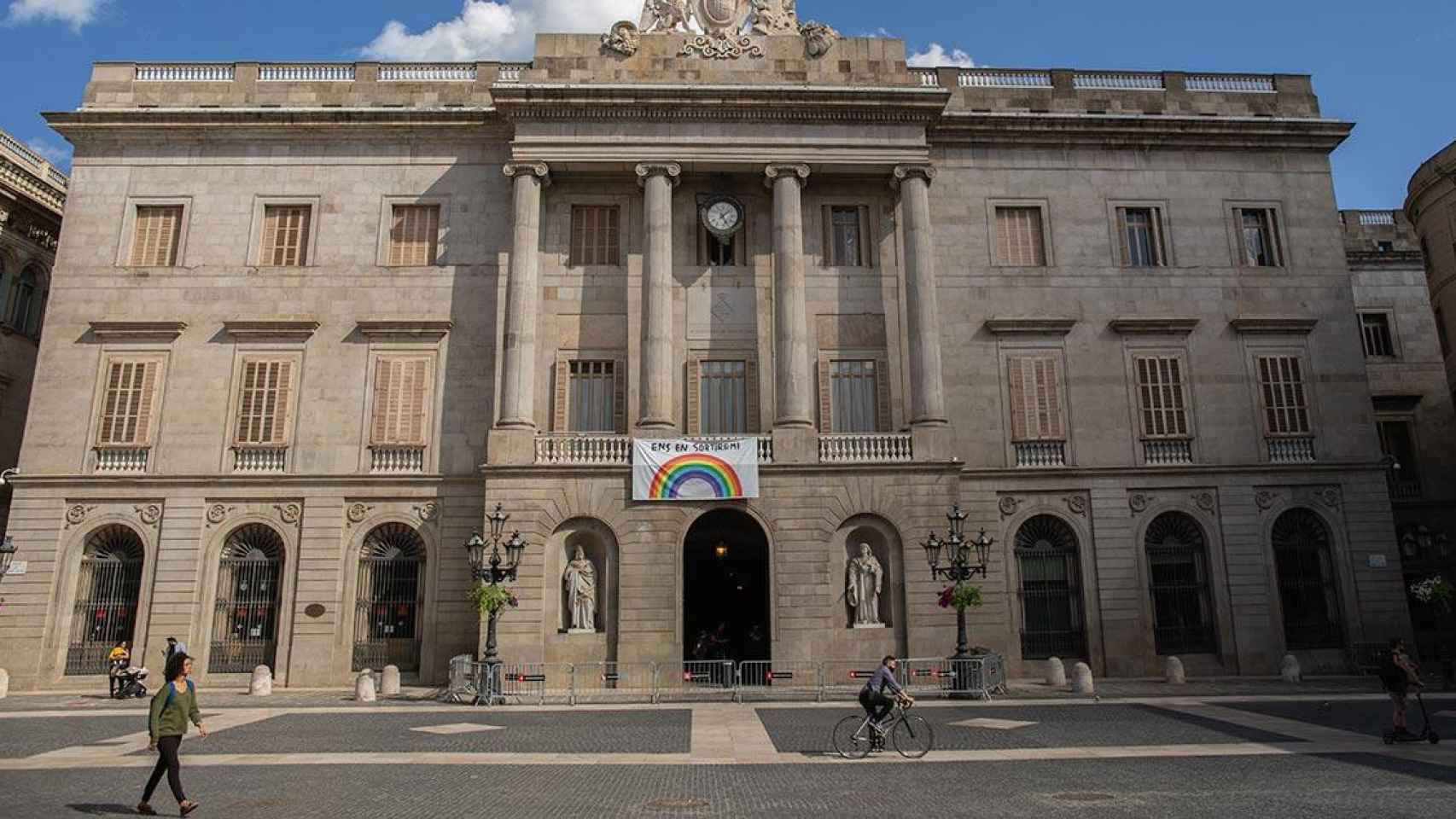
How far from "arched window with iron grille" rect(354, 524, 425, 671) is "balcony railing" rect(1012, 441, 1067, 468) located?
18048 mm

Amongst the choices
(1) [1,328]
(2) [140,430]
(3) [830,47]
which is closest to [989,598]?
(3) [830,47]

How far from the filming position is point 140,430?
27.5m

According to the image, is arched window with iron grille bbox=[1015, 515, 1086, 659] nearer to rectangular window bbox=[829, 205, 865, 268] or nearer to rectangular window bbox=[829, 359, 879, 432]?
rectangular window bbox=[829, 359, 879, 432]

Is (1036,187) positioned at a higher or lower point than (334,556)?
higher

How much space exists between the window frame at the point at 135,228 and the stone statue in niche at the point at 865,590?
881 inches

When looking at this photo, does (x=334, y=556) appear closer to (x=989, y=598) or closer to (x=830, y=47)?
(x=989, y=598)

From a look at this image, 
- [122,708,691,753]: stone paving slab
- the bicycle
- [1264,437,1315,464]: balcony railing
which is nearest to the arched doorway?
[122,708,691,753]: stone paving slab

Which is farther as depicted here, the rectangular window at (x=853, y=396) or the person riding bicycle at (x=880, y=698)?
the rectangular window at (x=853, y=396)

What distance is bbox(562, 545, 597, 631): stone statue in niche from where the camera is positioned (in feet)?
82.8

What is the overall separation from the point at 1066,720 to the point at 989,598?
850 cm

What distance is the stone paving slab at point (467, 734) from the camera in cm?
1550

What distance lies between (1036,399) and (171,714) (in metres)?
24.5

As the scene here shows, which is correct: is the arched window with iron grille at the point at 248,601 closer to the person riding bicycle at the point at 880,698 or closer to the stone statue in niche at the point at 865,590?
the stone statue in niche at the point at 865,590

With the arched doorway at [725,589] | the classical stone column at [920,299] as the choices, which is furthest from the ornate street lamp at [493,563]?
the classical stone column at [920,299]
